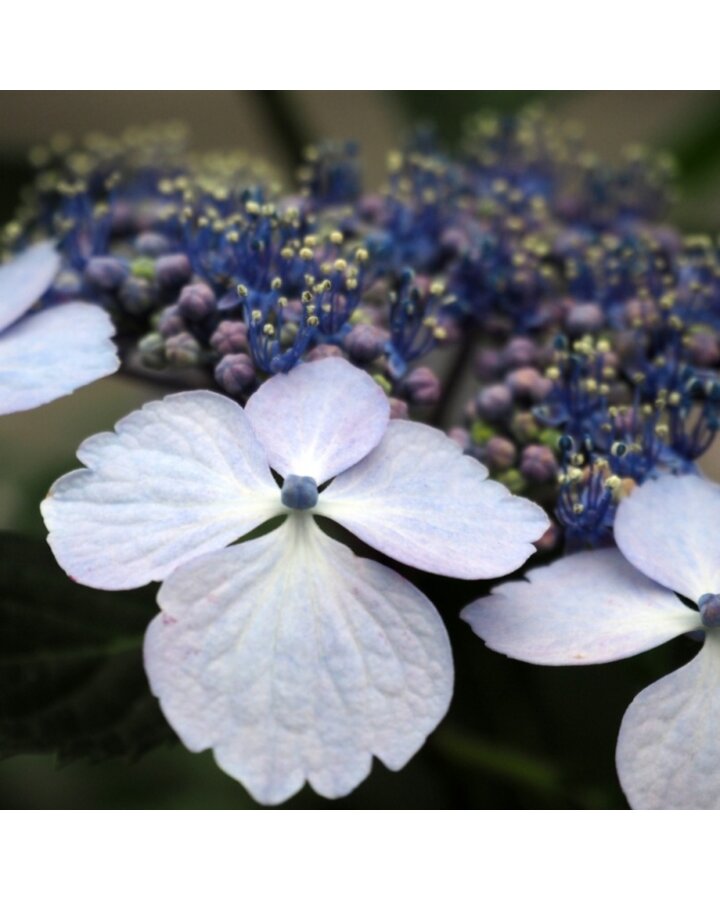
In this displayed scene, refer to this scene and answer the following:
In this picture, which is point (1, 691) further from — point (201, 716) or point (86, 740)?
point (201, 716)

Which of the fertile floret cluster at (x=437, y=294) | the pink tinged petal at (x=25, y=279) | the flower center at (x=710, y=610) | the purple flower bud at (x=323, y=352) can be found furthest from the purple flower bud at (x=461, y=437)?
the pink tinged petal at (x=25, y=279)

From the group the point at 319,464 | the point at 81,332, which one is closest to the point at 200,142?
the point at 81,332

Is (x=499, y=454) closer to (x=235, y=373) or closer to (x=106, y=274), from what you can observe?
(x=235, y=373)

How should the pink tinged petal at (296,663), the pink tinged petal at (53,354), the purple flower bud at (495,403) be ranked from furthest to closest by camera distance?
the purple flower bud at (495,403), the pink tinged petal at (53,354), the pink tinged petal at (296,663)

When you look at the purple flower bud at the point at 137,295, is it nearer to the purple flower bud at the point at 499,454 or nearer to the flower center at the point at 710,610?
the purple flower bud at the point at 499,454

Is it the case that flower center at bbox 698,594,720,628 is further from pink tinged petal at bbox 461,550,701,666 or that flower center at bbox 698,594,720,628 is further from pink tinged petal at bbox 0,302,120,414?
pink tinged petal at bbox 0,302,120,414

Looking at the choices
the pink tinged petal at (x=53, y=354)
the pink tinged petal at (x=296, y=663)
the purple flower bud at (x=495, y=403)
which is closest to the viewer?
the pink tinged petal at (x=296, y=663)
